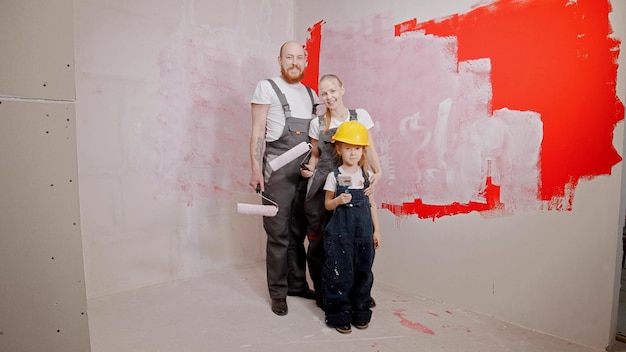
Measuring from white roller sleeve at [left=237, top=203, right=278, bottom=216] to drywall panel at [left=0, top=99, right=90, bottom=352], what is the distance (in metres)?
0.88

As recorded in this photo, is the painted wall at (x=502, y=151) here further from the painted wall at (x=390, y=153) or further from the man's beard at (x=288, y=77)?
the man's beard at (x=288, y=77)

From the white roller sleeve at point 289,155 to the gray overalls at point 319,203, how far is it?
0.25ft

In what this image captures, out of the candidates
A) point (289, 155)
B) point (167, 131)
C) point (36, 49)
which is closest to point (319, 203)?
point (289, 155)

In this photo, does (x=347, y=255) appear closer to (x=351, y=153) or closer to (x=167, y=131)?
(x=351, y=153)

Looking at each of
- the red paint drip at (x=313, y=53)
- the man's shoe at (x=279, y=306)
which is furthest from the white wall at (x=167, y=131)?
the man's shoe at (x=279, y=306)

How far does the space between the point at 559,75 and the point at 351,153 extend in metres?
1.00

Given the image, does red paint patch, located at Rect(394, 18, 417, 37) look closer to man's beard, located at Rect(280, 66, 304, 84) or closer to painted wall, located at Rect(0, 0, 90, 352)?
man's beard, located at Rect(280, 66, 304, 84)

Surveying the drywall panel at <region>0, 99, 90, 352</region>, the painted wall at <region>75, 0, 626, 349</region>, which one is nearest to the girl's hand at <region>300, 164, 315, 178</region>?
the painted wall at <region>75, 0, 626, 349</region>

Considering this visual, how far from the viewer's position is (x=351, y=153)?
77.8 inches

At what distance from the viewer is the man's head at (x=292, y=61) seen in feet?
7.52

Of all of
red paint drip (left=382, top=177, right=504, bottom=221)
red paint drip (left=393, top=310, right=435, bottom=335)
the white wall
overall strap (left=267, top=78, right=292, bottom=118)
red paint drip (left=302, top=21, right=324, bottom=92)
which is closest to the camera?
red paint drip (left=393, top=310, right=435, bottom=335)

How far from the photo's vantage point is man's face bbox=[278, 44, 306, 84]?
2293 millimetres

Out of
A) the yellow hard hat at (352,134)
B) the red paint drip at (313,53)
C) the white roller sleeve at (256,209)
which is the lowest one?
the white roller sleeve at (256,209)

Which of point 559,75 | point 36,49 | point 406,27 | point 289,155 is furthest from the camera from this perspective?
point 406,27
